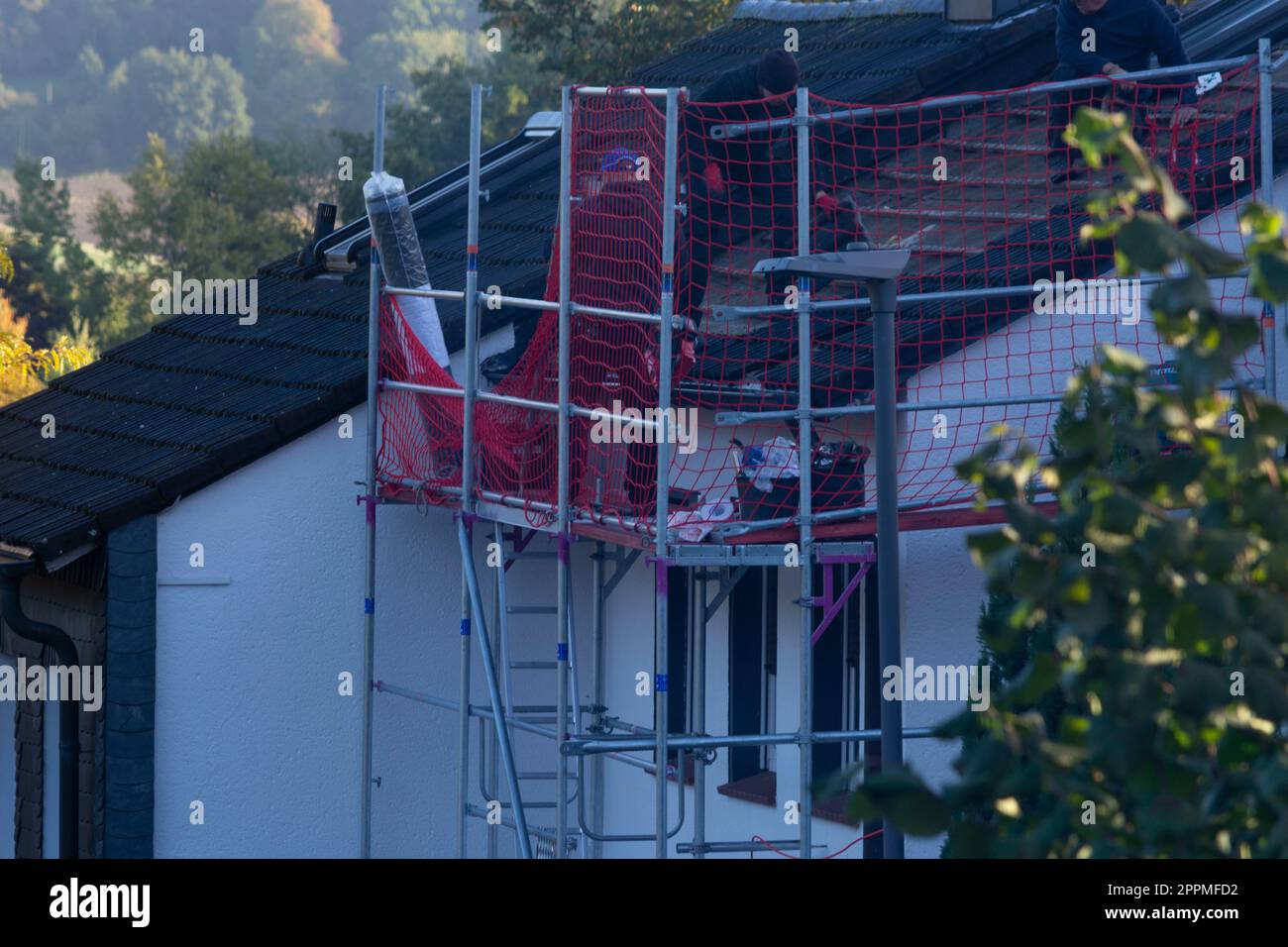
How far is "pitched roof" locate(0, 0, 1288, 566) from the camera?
9344 mm

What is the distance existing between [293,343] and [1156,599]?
26.5 feet

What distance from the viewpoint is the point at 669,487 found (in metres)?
7.62

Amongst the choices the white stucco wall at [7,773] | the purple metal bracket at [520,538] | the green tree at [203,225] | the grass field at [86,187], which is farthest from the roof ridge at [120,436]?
the grass field at [86,187]

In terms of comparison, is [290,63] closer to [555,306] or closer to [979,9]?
[979,9]

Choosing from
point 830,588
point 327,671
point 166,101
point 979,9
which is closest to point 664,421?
point 830,588

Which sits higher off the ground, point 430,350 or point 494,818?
point 430,350

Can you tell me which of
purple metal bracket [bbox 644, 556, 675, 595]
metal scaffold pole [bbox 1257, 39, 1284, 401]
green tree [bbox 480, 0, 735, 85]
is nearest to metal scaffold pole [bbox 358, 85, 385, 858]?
purple metal bracket [bbox 644, 556, 675, 595]

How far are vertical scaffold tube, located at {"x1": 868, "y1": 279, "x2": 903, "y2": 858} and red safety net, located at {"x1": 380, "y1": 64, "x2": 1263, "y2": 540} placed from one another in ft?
3.52

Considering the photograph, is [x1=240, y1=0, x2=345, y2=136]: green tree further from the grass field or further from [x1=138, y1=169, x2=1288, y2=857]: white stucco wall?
[x1=138, y1=169, x2=1288, y2=857]: white stucco wall

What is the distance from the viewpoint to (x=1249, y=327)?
302 centimetres

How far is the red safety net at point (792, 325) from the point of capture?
25.3 ft
